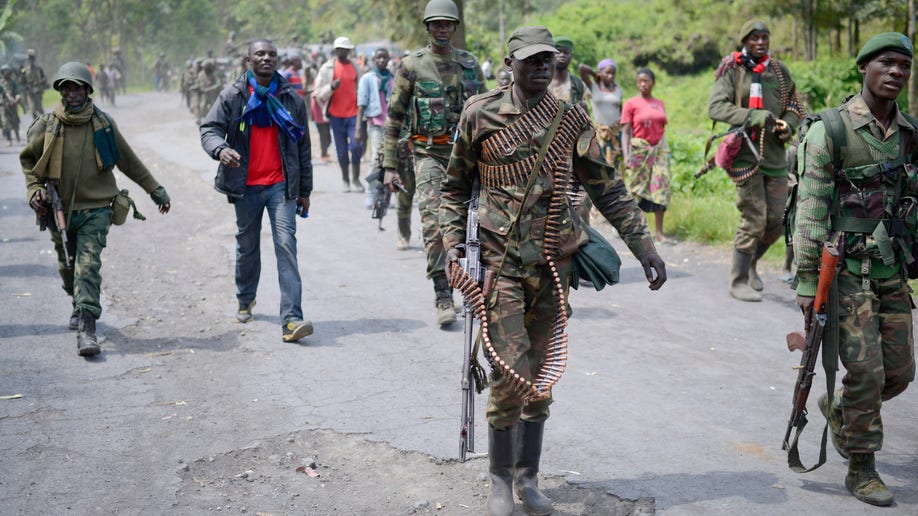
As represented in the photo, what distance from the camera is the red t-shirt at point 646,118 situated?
1121 centimetres

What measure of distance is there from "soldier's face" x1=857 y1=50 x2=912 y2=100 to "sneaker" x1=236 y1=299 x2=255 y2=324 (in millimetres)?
5087

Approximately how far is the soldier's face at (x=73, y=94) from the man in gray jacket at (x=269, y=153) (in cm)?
88

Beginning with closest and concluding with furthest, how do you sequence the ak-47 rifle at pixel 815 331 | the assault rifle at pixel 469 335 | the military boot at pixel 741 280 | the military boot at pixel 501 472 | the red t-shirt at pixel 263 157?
1. the assault rifle at pixel 469 335
2. the military boot at pixel 501 472
3. the ak-47 rifle at pixel 815 331
4. the red t-shirt at pixel 263 157
5. the military boot at pixel 741 280

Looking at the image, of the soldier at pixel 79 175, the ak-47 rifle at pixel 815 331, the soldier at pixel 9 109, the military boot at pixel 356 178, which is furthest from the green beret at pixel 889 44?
the soldier at pixel 9 109

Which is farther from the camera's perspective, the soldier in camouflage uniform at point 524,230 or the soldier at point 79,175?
the soldier at point 79,175

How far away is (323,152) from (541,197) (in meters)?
15.4

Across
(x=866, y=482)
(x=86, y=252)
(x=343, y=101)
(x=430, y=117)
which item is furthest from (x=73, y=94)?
(x=343, y=101)

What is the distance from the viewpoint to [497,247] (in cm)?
449

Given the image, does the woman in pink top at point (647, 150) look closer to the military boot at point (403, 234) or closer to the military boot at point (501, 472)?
the military boot at point (403, 234)

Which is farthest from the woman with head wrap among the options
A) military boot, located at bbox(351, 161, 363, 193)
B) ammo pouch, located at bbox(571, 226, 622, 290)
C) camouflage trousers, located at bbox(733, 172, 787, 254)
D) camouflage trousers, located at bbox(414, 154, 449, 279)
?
ammo pouch, located at bbox(571, 226, 622, 290)

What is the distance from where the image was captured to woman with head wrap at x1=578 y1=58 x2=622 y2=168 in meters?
11.3

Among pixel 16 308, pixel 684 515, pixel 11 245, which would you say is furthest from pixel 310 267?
pixel 684 515

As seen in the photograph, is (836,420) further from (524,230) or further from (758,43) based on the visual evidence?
(758,43)

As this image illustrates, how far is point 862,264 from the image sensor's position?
4715 mm
